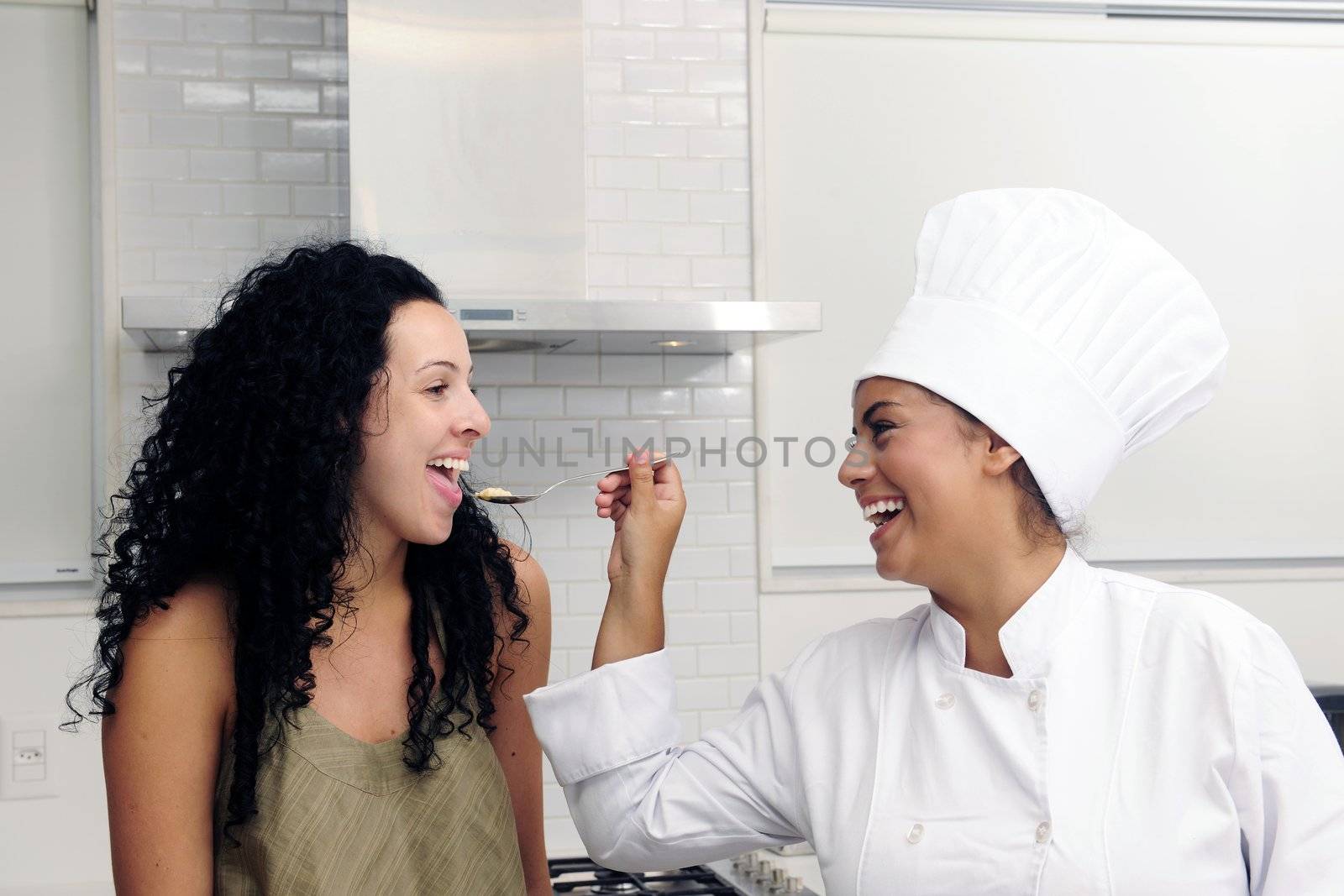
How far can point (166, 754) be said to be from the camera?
4.59 ft

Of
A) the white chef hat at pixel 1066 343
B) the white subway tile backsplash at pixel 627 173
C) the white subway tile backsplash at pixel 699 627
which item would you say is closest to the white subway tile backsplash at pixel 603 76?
the white subway tile backsplash at pixel 627 173

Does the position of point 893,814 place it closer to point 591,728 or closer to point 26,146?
point 591,728

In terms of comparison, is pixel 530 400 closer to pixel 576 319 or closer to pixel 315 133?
pixel 576 319

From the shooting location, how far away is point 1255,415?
3.22 m

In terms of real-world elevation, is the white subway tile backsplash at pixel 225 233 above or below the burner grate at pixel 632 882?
above

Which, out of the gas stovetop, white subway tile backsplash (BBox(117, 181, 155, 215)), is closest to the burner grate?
the gas stovetop

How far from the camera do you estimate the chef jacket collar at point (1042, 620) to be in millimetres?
1395

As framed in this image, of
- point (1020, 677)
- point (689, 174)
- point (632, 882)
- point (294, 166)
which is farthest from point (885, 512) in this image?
point (294, 166)

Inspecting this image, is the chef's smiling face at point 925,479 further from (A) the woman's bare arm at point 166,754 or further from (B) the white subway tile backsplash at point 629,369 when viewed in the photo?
(B) the white subway tile backsplash at point 629,369

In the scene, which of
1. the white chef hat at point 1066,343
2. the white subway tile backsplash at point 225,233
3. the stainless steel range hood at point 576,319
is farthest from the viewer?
the white subway tile backsplash at point 225,233

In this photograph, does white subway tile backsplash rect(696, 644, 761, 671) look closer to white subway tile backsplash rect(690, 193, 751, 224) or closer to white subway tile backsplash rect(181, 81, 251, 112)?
white subway tile backsplash rect(690, 193, 751, 224)

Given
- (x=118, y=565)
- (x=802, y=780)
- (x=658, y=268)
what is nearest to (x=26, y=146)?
(x=658, y=268)

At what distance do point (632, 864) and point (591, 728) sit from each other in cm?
19

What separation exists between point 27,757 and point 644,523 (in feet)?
5.84
